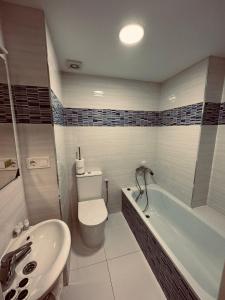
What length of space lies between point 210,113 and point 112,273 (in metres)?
2.15

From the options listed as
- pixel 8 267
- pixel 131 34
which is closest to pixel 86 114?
pixel 131 34

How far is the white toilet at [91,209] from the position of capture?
1624mm

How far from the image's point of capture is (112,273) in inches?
56.8

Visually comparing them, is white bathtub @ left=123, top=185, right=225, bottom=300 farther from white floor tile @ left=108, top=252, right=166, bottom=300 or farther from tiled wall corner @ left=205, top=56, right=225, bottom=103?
tiled wall corner @ left=205, top=56, right=225, bottom=103

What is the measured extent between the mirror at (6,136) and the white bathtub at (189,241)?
4.73 feet

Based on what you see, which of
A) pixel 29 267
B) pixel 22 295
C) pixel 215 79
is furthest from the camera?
pixel 215 79

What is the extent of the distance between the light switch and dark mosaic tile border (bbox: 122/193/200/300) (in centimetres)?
128

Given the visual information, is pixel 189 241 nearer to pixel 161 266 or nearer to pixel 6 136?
pixel 161 266

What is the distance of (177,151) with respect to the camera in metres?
2.00

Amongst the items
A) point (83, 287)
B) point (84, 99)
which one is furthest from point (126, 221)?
point (84, 99)

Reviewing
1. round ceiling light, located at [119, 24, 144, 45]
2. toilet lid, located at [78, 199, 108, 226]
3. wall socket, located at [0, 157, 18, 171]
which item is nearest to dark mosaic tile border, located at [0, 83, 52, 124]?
wall socket, located at [0, 157, 18, 171]

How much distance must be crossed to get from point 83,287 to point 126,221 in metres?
1.04

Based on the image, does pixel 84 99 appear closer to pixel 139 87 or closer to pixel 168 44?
pixel 139 87

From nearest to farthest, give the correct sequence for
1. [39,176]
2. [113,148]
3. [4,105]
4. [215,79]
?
[4,105], [39,176], [215,79], [113,148]
